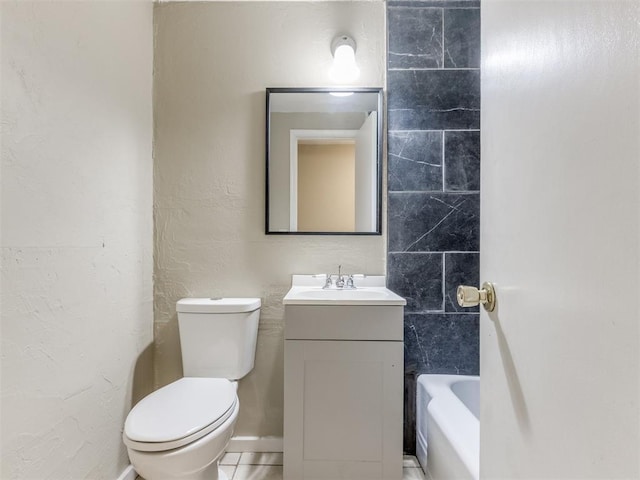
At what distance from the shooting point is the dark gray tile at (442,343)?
5.47ft

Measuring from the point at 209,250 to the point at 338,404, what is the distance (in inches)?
39.3

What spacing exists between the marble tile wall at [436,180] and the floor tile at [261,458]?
2.68ft

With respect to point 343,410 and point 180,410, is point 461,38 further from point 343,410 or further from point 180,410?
point 180,410

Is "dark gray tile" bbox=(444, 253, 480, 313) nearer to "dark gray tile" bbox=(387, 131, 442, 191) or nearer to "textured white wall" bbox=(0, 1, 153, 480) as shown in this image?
"dark gray tile" bbox=(387, 131, 442, 191)

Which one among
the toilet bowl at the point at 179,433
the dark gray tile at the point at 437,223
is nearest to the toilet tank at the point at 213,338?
the toilet bowl at the point at 179,433

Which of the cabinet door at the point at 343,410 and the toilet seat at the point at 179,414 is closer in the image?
the toilet seat at the point at 179,414

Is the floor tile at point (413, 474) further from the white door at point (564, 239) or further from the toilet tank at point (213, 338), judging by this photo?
the white door at point (564, 239)

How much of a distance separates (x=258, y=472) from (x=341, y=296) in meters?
0.91

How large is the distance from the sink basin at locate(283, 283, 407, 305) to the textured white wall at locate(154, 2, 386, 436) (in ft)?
0.42

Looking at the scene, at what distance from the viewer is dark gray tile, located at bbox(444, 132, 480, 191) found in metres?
1.69

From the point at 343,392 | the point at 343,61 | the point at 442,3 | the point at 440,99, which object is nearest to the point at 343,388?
the point at 343,392

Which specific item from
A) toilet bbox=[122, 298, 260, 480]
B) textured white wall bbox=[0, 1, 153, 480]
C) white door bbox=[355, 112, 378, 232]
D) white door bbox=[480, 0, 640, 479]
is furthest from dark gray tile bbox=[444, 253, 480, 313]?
textured white wall bbox=[0, 1, 153, 480]

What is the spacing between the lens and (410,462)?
5.20 feet

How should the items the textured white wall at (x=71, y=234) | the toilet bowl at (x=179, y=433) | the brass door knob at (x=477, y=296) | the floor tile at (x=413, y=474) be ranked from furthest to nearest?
1. the floor tile at (x=413, y=474)
2. the toilet bowl at (x=179, y=433)
3. the textured white wall at (x=71, y=234)
4. the brass door knob at (x=477, y=296)
